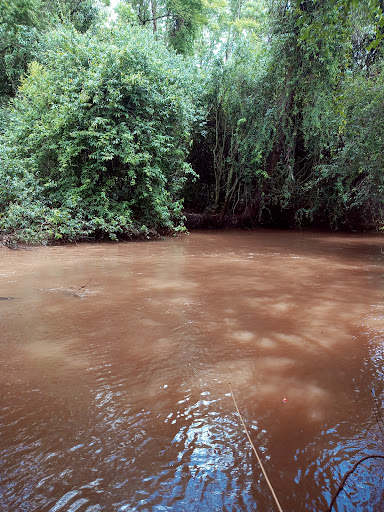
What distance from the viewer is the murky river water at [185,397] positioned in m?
1.42

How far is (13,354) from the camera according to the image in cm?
259

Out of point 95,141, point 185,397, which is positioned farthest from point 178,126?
point 185,397

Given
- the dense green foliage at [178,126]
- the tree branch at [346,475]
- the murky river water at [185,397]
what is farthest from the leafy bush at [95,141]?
the tree branch at [346,475]

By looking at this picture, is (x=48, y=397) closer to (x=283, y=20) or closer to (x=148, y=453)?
(x=148, y=453)

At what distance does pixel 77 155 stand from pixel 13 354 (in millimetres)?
8215

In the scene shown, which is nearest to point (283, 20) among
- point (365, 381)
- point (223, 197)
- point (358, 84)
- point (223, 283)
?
point (358, 84)

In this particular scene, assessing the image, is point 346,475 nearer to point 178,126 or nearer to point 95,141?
point 95,141

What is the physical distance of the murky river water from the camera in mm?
1416

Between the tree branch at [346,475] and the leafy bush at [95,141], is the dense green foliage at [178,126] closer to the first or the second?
the leafy bush at [95,141]

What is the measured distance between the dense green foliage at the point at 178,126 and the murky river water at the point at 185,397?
17.1ft

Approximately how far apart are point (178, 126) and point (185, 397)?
1049 cm

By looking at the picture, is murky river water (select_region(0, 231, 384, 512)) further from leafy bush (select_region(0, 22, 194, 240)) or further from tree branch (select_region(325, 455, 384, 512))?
leafy bush (select_region(0, 22, 194, 240))

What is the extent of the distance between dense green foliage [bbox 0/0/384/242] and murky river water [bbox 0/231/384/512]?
17.1 ft

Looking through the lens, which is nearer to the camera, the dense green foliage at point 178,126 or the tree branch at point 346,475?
the tree branch at point 346,475
